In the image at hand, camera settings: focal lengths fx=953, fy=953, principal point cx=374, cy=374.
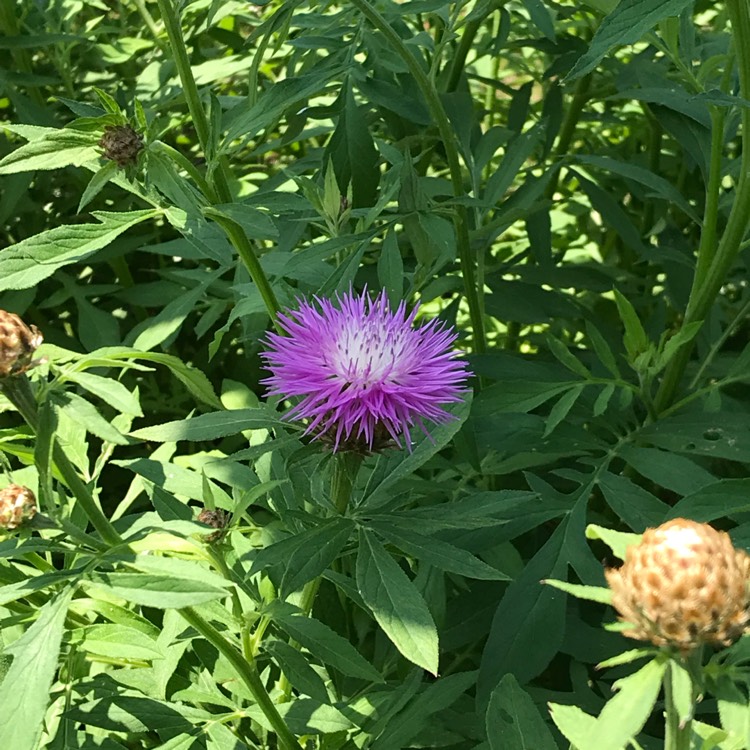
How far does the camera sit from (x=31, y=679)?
92cm

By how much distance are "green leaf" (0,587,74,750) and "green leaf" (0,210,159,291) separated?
35cm

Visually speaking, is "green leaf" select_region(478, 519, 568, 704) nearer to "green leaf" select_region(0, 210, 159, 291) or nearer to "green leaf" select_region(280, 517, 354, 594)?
"green leaf" select_region(280, 517, 354, 594)

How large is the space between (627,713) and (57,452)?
1.98 ft

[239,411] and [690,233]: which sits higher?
[239,411]

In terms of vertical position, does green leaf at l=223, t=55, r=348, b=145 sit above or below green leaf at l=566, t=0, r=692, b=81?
below

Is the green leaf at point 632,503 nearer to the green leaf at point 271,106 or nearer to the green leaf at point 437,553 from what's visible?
the green leaf at point 437,553

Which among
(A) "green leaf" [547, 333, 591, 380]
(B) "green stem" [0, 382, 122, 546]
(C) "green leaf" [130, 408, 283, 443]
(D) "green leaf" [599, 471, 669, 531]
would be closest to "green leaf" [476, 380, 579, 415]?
(A) "green leaf" [547, 333, 591, 380]

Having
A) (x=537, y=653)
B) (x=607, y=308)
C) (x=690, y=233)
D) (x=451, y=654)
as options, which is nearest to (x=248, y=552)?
(x=537, y=653)

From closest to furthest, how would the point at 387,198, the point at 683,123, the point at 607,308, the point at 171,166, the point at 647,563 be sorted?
the point at 647,563 → the point at 171,166 → the point at 387,198 → the point at 683,123 → the point at 607,308

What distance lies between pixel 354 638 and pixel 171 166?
3.04 ft

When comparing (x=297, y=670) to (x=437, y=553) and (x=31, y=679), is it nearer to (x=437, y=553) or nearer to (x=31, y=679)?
(x=437, y=553)

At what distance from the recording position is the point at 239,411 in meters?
1.17

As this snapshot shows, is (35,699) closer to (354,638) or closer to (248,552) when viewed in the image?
(248,552)

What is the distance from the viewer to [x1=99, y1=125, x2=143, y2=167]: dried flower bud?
1.07 m
